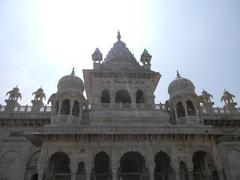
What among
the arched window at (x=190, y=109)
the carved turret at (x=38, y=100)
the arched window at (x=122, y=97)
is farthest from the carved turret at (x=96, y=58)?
the arched window at (x=190, y=109)

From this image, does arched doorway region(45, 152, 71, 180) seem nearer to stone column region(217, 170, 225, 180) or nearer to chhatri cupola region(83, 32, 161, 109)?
chhatri cupola region(83, 32, 161, 109)

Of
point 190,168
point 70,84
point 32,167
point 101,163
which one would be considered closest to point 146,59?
point 70,84

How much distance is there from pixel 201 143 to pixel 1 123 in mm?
17788

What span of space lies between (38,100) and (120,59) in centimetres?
942

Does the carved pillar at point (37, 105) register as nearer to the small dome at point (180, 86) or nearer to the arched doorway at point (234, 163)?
the small dome at point (180, 86)

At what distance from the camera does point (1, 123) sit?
25.4 metres

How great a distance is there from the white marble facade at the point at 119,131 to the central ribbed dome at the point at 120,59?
11 centimetres

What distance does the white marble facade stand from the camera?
62.1 ft

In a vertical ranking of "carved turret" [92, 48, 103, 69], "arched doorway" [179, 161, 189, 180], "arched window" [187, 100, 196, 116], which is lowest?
"arched doorway" [179, 161, 189, 180]

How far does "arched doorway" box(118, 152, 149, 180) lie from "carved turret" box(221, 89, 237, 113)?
12700mm

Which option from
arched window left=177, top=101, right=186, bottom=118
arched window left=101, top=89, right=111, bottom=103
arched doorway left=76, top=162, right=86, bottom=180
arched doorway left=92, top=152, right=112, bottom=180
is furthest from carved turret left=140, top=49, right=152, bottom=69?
arched doorway left=76, top=162, right=86, bottom=180

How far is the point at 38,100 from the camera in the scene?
2786cm

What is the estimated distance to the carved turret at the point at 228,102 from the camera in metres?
28.2

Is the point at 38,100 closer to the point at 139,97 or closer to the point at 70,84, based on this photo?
the point at 70,84
